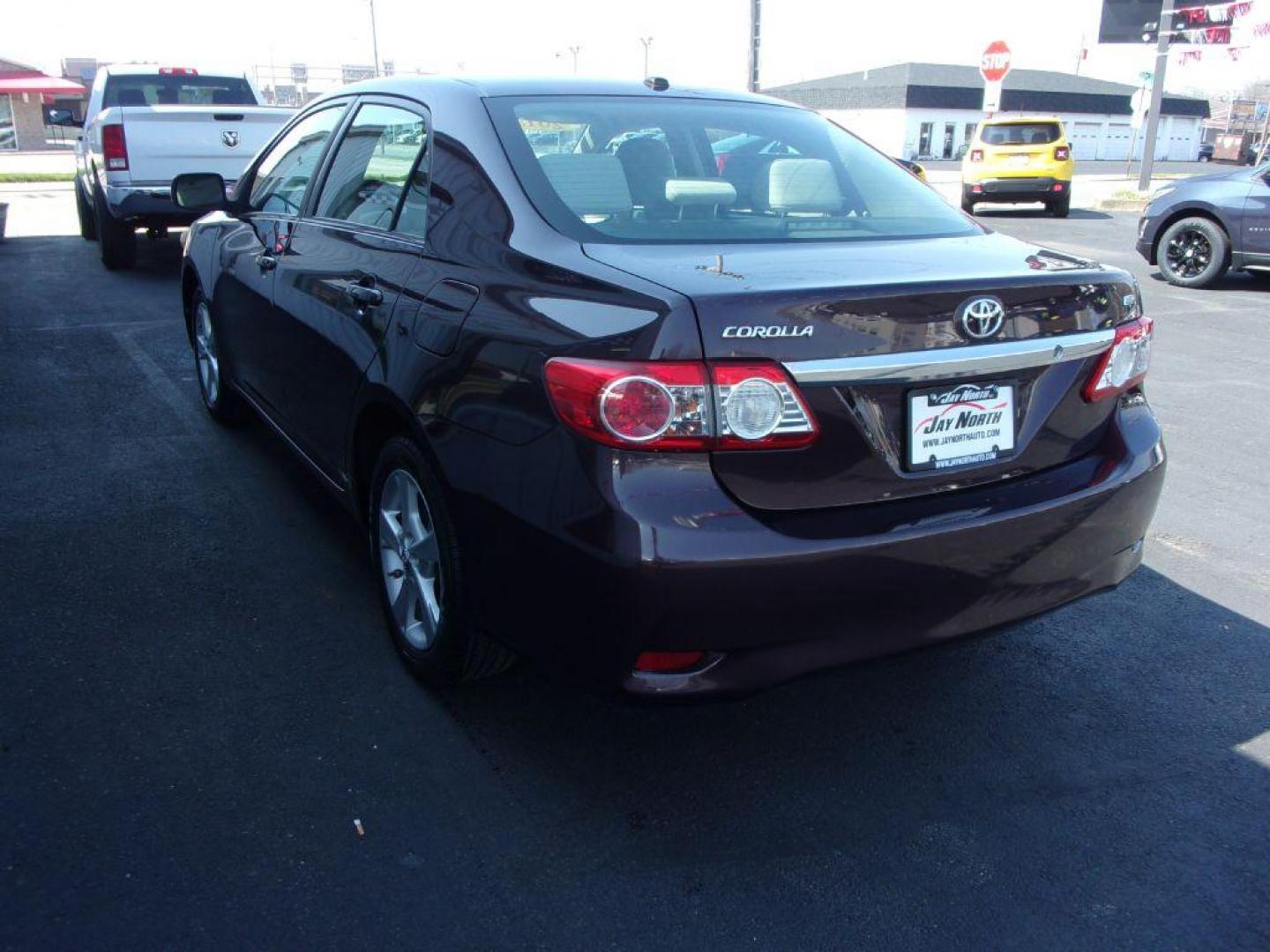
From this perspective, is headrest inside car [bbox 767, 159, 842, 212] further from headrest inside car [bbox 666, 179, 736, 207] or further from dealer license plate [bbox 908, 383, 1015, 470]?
dealer license plate [bbox 908, 383, 1015, 470]

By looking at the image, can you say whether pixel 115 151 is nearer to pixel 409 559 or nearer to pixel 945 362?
pixel 409 559

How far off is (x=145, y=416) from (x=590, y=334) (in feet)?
14.3

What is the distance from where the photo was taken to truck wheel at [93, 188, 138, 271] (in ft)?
34.7

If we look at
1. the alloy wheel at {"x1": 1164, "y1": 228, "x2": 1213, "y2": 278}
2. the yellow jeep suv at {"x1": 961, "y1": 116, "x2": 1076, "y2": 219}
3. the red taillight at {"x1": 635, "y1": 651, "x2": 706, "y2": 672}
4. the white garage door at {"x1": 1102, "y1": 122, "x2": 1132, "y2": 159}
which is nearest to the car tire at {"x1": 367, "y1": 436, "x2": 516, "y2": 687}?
the red taillight at {"x1": 635, "y1": 651, "x2": 706, "y2": 672}

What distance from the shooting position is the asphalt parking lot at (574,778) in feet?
7.61

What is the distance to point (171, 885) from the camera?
237 cm

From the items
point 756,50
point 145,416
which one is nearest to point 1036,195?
point 756,50

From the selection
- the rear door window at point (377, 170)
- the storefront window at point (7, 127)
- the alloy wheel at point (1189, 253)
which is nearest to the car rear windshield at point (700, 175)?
the rear door window at point (377, 170)

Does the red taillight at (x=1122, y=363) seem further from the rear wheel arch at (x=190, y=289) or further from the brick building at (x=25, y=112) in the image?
the brick building at (x=25, y=112)

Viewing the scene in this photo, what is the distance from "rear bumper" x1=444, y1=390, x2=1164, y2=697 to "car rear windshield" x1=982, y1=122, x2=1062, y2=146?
1963cm

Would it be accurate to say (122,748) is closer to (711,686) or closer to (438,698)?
(438,698)

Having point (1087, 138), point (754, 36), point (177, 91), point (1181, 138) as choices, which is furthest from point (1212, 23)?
point (1181, 138)

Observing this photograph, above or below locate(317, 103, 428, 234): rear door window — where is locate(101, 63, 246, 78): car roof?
above

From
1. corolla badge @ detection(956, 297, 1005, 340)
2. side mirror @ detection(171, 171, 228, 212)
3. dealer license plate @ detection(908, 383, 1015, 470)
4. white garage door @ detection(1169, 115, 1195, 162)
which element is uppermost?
side mirror @ detection(171, 171, 228, 212)
